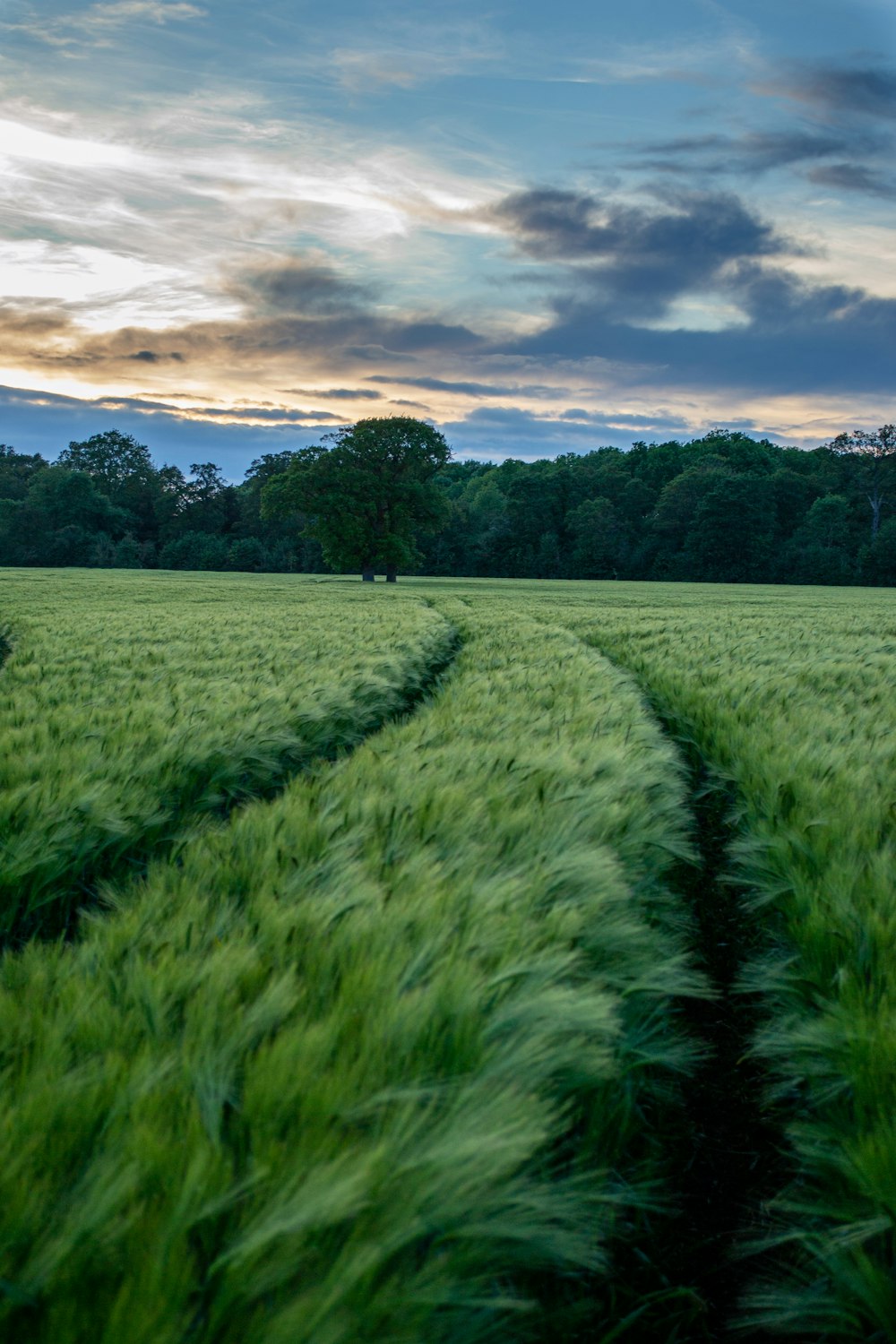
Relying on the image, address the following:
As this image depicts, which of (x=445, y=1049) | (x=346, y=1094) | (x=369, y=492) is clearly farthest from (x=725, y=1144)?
(x=369, y=492)

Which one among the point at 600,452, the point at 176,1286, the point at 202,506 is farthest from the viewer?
the point at 600,452

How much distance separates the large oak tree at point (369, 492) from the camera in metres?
45.1

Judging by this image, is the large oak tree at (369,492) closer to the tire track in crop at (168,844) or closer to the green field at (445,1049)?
the tire track in crop at (168,844)

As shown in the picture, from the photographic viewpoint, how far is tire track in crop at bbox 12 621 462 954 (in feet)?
8.91

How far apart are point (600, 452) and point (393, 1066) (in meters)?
125

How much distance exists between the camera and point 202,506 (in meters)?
101

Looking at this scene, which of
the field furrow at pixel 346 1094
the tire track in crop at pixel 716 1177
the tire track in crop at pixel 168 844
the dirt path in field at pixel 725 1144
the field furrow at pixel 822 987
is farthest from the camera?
the tire track in crop at pixel 168 844

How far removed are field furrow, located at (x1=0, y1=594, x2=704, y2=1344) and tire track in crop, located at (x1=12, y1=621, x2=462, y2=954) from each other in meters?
0.44

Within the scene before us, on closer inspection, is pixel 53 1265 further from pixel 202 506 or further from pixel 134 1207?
pixel 202 506

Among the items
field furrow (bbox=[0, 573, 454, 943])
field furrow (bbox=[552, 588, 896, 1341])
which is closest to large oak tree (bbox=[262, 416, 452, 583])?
field furrow (bbox=[0, 573, 454, 943])

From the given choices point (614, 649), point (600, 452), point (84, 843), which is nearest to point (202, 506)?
point (600, 452)

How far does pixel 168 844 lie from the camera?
342 centimetres

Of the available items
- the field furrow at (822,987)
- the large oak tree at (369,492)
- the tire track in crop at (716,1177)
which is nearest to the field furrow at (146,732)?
the tire track in crop at (716,1177)

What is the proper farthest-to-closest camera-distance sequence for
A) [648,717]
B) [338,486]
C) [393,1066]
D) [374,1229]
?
[338,486]
[648,717]
[393,1066]
[374,1229]
